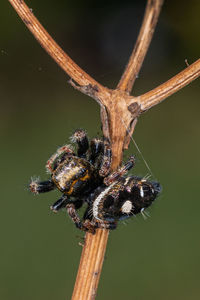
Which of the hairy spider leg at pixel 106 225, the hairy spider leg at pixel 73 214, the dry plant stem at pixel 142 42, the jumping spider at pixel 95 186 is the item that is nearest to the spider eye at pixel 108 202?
the jumping spider at pixel 95 186

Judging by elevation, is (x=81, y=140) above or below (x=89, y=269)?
above

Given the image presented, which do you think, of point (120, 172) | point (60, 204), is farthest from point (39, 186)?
point (120, 172)

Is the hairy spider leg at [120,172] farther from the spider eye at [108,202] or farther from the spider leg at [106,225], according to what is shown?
the spider leg at [106,225]

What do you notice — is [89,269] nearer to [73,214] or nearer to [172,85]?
[73,214]

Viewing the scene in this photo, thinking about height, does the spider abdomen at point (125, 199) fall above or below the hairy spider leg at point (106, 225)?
above

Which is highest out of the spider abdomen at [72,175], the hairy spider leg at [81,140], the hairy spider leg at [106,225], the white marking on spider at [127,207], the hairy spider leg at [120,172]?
the hairy spider leg at [81,140]

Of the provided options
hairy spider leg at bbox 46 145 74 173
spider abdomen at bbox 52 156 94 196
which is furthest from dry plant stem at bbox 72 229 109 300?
hairy spider leg at bbox 46 145 74 173

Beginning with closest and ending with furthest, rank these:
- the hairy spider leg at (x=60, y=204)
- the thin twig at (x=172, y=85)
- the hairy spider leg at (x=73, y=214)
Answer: the thin twig at (x=172, y=85) < the hairy spider leg at (x=73, y=214) < the hairy spider leg at (x=60, y=204)

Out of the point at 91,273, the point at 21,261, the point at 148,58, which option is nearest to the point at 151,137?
the point at 148,58
